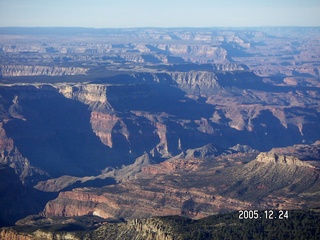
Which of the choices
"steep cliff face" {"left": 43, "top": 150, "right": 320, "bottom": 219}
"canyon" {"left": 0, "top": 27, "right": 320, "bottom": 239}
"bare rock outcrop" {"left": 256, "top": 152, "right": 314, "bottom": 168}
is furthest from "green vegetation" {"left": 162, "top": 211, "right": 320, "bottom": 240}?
"bare rock outcrop" {"left": 256, "top": 152, "right": 314, "bottom": 168}

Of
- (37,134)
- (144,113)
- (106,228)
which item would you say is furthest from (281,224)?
(144,113)

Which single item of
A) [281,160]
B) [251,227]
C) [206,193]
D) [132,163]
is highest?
[251,227]

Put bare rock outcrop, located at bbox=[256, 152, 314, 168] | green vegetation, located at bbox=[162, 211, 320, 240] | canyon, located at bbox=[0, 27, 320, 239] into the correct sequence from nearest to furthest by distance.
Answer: green vegetation, located at bbox=[162, 211, 320, 240]
canyon, located at bbox=[0, 27, 320, 239]
bare rock outcrop, located at bbox=[256, 152, 314, 168]

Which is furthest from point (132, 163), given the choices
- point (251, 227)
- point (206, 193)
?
point (251, 227)

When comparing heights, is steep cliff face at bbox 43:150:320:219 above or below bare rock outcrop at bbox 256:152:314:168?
below

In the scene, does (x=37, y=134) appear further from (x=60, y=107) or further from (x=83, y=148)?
(x=60, y=107)

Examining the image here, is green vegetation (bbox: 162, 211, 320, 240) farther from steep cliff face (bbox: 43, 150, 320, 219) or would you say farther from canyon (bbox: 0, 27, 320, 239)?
steep cliff face (bbox: 43, 150, 320, 219)

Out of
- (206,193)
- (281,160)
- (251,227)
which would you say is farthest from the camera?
(281,160)

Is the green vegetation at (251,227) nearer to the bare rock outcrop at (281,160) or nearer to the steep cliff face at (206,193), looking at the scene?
the steep cliff face at (206,193)

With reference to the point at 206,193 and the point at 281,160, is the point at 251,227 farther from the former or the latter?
the point at 281,160

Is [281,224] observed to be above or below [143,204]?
above

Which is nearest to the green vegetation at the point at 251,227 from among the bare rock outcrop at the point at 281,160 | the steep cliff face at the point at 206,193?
the steep cliff face at the point at 206,193
